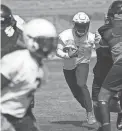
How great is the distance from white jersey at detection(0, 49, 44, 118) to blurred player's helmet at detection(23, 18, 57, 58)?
0.07 m

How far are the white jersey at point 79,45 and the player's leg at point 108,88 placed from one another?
4.76ft

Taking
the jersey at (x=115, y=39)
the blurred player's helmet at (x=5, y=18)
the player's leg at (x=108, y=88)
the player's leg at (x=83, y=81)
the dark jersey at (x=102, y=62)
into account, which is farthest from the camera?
the player's leg at (x=83, y=81)

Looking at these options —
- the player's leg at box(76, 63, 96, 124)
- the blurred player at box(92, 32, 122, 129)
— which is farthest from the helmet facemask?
the player's leg at box(76, 63, 96, 124)

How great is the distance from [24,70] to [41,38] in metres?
0.33

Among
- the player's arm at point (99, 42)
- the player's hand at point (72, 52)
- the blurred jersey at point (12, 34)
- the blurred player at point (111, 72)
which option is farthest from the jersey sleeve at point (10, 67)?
the player's hand at point (72, 52)

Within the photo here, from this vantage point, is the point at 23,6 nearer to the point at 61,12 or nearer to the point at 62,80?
the point at 61,12

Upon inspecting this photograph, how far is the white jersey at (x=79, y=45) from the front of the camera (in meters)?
8.45

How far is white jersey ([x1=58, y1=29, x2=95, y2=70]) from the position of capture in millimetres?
8453

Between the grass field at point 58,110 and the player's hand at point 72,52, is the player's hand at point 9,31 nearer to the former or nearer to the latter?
the grass field at point 58,110

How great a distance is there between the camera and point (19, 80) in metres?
5.31

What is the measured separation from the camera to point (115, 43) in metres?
7.24

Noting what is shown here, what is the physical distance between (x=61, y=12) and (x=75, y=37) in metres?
8.61

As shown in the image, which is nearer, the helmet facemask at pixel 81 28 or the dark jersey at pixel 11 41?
the dark jersey at pixel 11 41

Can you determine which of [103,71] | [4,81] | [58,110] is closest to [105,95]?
[103,71]
